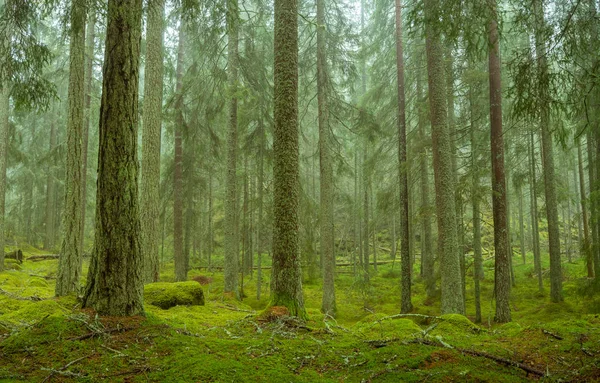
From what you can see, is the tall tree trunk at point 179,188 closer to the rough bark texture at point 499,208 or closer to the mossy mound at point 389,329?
the mossy mound at point 389,329

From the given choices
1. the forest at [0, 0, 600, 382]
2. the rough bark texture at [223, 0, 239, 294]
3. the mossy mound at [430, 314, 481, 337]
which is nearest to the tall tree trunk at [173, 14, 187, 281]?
the forest at [0, 0, 600, 382]

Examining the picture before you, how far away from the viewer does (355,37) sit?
12547mm

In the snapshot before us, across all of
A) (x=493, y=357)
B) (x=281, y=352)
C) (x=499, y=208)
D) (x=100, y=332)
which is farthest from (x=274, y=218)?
(x=499, y=208)

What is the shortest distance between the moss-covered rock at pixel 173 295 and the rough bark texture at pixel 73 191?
1400mm

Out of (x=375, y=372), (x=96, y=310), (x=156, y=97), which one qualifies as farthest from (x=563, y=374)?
(x=156, y=97)

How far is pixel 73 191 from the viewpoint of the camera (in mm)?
7004

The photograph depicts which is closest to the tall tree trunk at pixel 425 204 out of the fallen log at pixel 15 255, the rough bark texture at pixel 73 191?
the rough bark texture at pixel 73 191

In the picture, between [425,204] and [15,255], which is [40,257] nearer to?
[15,255]

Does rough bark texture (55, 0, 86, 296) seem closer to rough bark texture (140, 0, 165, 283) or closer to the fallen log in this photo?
rough bark texture (140, 0, 165, 283)

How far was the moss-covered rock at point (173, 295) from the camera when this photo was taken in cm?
771

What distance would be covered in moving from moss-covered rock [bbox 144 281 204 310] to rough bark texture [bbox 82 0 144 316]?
329cm

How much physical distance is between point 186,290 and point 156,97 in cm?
466

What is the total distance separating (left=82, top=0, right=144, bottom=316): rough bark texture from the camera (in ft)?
14.6

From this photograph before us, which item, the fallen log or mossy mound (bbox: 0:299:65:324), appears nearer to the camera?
mossy mound (bbox: 0:299:65:324)
